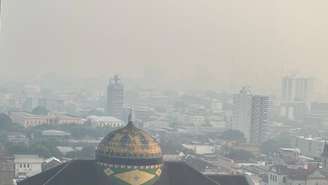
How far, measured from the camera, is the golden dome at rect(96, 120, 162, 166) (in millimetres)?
10055

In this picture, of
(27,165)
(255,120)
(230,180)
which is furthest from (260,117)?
(230,180)

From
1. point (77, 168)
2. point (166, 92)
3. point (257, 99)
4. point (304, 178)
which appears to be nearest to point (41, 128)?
point (257, 99)

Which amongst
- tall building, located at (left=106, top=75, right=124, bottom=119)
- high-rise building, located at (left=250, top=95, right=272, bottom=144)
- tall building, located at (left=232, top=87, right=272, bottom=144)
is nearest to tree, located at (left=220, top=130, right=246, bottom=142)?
tall building, located at (left=232, top=87, right=272, bottom=144)

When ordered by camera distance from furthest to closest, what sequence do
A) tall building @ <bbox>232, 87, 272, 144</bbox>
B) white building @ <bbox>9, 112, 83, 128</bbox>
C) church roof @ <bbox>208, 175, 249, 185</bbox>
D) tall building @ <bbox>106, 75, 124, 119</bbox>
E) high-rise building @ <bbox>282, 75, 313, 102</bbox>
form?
1. high-rise building @ <bbox>282, 75, 313, 102</bbox>
2. tall building @ <bbox>106, 75, 124, 119</bbox>
3. white building @ <bbox>9, 112, 83, 128</bbox>
4. tall building @ <bbox>232, 87, 272, 144</bbox>
5. church roof @ <bbox>208, 175, 249, 185</bbox>

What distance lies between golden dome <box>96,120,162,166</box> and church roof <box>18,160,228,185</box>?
225 mm

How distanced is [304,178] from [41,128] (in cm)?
2107

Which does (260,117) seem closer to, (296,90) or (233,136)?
(233,136)

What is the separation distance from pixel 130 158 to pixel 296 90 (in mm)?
46675

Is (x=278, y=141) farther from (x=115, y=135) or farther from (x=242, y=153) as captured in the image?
(x=115, y=135)

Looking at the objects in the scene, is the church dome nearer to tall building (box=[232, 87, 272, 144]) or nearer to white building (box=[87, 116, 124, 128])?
tall building (box=[232, 87, 272, 144])

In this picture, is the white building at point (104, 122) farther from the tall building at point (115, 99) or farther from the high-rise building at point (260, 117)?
the tall building at point (115, 99)

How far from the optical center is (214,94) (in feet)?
184

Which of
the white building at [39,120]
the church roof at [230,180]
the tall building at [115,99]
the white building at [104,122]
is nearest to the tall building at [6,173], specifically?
the church roof at [230,180]

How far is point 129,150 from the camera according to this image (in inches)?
396
